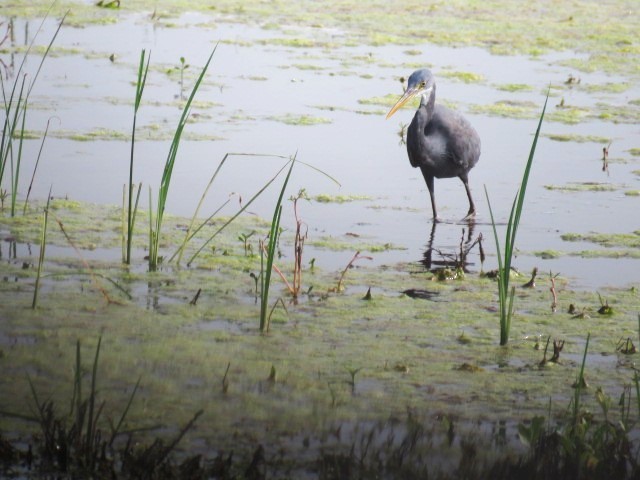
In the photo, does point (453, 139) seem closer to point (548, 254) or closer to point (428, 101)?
point (428, 101)

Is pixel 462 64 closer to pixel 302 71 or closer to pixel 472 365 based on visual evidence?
pixel 302 71

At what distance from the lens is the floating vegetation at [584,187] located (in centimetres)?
704

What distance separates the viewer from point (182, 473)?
2.75m

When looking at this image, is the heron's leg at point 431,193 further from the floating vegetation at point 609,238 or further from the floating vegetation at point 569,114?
the floating vegetation at point 569,114

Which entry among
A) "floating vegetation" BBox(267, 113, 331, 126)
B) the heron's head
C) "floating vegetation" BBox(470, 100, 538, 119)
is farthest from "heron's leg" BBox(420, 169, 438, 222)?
"floating vegetation" BBox(470, 100, 538, 119)

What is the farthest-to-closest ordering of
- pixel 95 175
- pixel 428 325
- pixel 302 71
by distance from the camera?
1. pixel 302 71
2. pixel 95 175
3. pixel 428 325

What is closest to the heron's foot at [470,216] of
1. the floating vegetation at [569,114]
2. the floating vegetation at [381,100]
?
the floating vegetation at [569,114]

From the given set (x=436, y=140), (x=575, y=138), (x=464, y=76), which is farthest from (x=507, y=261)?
(x=464, y=76)

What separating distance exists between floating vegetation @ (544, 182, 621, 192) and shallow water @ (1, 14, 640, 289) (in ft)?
0.17

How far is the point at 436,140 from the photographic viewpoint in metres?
6.88

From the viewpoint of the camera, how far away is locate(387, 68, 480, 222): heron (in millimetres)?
6773

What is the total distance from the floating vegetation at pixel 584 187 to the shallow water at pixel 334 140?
0.17 feet

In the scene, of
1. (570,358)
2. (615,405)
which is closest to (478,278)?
(570,358)

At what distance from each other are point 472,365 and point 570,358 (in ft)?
1.28
